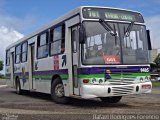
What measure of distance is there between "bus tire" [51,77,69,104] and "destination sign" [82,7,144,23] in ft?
10.1

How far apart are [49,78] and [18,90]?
21.6 feet

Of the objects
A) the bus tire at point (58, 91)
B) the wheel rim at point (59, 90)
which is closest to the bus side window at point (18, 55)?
the bus tire at point (58, 91)

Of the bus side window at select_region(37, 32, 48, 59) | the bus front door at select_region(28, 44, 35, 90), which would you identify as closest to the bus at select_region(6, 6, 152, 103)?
the bus side window at select_region(37, 32, 48, 59)

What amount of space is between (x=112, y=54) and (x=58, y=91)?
3015 millimetres

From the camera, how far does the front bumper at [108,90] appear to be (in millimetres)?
11344

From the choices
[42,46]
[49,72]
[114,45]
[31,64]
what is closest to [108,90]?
[114,45]

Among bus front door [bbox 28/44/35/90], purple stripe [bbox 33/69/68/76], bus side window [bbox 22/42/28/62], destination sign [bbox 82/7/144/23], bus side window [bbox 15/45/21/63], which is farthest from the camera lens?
bus side window [bbox 15/45/21/63]

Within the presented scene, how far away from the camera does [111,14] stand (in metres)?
12.4

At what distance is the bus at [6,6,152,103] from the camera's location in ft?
37.9

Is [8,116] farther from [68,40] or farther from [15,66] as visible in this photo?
[15,66]

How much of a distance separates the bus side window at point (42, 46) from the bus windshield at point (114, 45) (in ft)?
13.0

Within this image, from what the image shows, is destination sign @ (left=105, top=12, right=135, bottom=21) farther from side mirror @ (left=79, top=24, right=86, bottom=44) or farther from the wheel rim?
the wheel rim

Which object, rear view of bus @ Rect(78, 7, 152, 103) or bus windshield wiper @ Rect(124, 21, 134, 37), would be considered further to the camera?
bus windshield wiper @ Rect(124, 21, 134, 37)

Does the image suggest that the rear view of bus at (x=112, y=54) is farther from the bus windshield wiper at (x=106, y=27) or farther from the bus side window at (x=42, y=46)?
the bus side window at (x=42, y=46)
